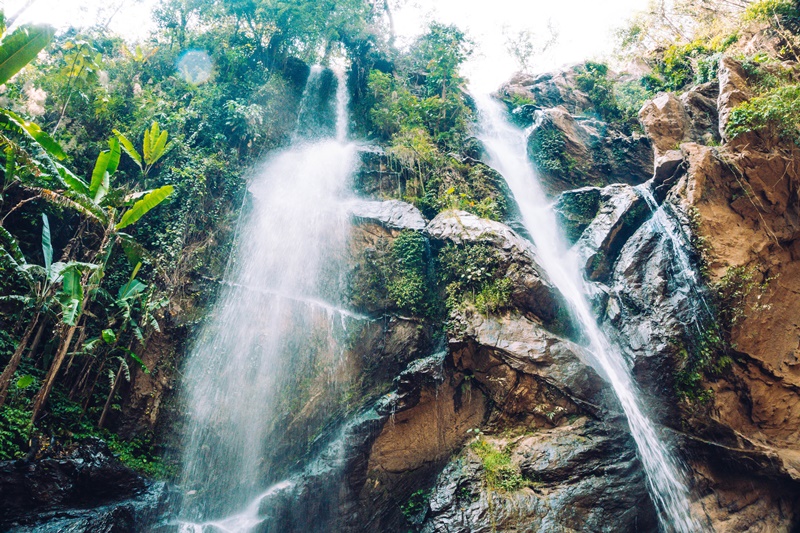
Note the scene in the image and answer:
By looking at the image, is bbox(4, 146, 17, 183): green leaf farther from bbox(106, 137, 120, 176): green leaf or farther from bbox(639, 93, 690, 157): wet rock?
bbox(639, 93, 690, 157): wet rock

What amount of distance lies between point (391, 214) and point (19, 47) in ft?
25.3

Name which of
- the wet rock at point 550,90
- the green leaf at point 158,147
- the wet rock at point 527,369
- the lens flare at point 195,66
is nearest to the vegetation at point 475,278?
the wet rock at point 527,369

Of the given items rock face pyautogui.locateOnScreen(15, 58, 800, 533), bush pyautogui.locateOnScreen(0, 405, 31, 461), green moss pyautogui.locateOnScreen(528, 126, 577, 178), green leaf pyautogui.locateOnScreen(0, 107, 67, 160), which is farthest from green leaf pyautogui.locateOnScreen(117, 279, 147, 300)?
green moss pyautogui.locateOnScreen(528, 126, 577, 178)

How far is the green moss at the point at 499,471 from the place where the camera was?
6.57 meters

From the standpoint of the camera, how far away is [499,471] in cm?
678

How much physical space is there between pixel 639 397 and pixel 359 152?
1060cm

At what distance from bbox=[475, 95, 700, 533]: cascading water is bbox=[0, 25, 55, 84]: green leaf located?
33.6 ft

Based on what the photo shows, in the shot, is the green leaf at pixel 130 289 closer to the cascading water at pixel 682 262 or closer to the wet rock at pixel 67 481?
the wet rock at pixel 67 481

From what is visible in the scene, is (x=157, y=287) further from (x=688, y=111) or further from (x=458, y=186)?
(x=688, y=111)

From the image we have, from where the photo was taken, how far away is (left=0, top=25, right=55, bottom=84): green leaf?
623 centimetres

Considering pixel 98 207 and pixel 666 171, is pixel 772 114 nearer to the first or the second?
pixel 666 171

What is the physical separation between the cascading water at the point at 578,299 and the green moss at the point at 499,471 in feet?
7.17

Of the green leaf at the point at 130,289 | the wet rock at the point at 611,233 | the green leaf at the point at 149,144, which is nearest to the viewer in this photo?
the green leaf at the point at 130,289

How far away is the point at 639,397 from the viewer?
25.6ft
